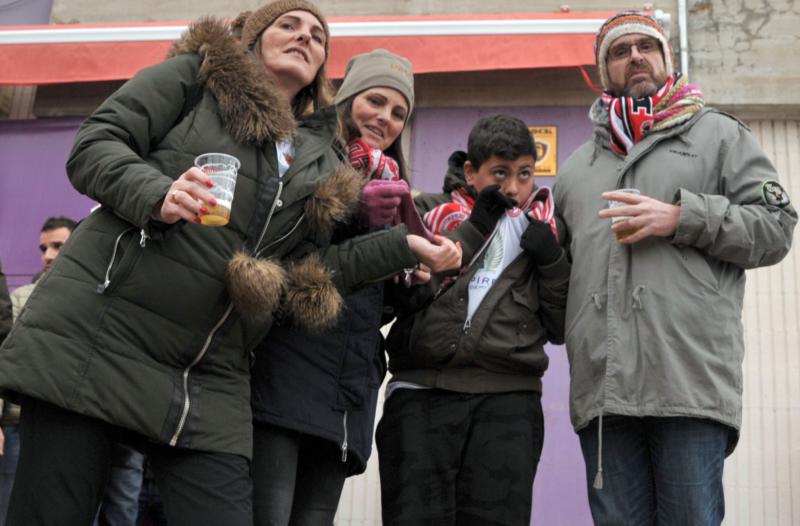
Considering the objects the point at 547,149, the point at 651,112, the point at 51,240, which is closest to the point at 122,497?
the point at 51,240

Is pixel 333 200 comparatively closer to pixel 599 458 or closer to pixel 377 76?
pixel 377 76

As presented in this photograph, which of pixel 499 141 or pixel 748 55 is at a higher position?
pixel 748 55

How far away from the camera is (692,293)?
296 cm

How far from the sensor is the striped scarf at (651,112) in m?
3.19

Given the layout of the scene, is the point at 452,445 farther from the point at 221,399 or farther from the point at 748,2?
the point at 748,2

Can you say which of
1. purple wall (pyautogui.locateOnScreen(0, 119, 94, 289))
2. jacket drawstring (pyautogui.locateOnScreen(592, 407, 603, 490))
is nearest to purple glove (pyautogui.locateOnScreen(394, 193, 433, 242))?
jacket drawstring (pyautogui.locateOnScreen(592, 407, 603, 490))

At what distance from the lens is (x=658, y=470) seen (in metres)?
2.89

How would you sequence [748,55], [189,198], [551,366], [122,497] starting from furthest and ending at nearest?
[748,55] < [551,366] < [122,497] < [189,198]

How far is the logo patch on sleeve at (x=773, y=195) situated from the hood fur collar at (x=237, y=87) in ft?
4.84

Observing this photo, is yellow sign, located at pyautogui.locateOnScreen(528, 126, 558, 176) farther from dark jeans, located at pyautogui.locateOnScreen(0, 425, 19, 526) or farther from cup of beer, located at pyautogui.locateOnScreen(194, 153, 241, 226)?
cup of beer, located at pyautogui.locateOnScreen(194, 153, 241, 226)

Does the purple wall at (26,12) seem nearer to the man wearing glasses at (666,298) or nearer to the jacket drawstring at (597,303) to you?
the man wearing glasses at (666,298)

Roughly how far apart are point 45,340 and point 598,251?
1739 millimetres

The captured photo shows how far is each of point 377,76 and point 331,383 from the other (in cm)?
113

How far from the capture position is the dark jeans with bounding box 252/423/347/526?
2.66 meters
